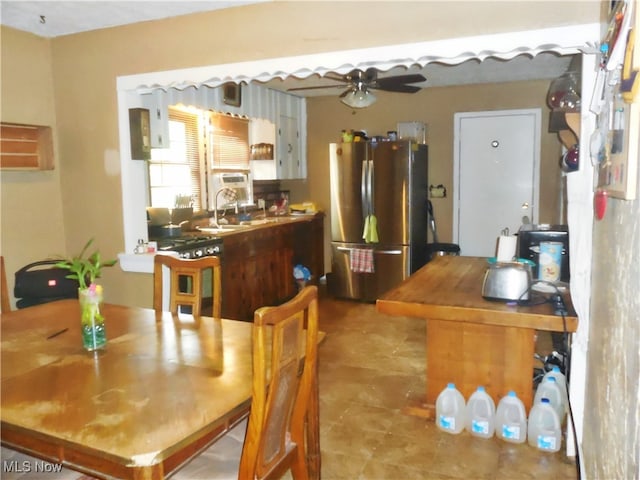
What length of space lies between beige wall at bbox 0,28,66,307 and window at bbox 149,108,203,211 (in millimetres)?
896

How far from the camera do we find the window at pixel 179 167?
185 inches

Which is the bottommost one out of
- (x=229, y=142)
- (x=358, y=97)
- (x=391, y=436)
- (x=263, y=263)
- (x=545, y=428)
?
(x=391, y=436)

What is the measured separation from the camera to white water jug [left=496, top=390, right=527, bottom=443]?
2715mm

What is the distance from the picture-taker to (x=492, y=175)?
5918 mm

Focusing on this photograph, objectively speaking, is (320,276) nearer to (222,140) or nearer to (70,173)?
(222,140)

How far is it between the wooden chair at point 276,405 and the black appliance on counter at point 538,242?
70.5 inches

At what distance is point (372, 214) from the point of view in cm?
563

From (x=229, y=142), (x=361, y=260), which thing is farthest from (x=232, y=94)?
(x=361, y=260)

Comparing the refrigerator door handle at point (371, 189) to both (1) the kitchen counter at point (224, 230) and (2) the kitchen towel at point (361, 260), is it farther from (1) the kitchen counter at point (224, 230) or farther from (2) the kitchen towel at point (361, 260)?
(1) the kitchen counter at point (224, 230)

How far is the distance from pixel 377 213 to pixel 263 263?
139 centimetres

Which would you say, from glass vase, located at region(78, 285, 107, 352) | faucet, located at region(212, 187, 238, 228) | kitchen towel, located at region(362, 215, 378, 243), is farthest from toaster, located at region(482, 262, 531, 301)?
faucet, located at region(212, 187, 238, 228)

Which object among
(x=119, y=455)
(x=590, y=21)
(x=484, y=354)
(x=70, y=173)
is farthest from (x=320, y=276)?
(x=119, y=455)

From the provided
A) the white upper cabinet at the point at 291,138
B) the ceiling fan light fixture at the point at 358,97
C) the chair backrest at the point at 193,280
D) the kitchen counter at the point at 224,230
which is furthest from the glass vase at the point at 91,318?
the white upper cabinet at the point at 291,138

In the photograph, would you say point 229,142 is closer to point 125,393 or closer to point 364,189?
point 364,189
